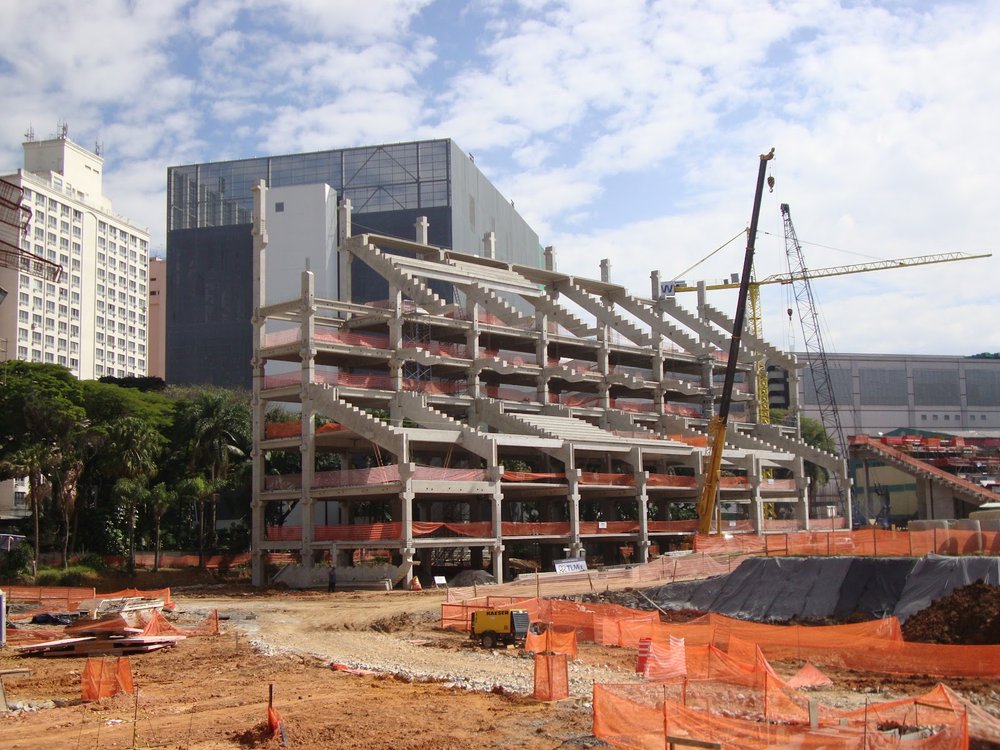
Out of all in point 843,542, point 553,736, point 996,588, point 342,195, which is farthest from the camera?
point 342,195

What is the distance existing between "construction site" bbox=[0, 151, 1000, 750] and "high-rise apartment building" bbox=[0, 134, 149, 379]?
→ 2350 inches

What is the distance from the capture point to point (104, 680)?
27297 mm

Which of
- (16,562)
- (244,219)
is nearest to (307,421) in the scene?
(16,562)

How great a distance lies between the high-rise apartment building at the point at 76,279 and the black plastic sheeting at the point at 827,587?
4013 inches

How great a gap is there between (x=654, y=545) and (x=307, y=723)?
51.7 meters

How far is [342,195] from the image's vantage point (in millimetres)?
121938

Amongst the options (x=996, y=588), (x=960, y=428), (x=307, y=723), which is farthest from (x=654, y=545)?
(x=960, y=428)

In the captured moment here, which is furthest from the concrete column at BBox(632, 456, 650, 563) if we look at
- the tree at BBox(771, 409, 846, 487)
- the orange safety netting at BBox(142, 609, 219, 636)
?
the tree at BBox(771, 409, 846, 487)

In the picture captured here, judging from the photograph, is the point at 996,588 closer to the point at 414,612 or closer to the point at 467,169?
the point at 414,612

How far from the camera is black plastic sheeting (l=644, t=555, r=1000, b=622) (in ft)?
124

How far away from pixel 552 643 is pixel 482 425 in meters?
40.4

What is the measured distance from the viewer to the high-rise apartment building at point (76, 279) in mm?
130625

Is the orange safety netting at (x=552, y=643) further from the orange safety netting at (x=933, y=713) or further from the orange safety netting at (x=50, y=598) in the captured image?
the orange safety netting at (x=50, y=598)

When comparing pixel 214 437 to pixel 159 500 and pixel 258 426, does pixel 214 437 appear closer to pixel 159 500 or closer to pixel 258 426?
pixel 258 426
